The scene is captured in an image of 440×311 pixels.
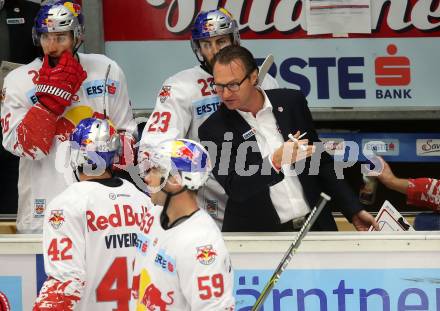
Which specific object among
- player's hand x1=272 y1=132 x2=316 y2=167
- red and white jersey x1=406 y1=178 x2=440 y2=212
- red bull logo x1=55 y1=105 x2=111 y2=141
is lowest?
red and white jersey x1=406 y1=178 x2=440 y2=212

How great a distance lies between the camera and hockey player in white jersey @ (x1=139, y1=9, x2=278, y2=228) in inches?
243

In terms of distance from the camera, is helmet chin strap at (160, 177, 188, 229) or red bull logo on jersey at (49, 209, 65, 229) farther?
red bull logo on jersey at (49, 209, 65, 229)

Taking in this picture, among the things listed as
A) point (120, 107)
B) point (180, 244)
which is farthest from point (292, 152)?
point (120, 107)

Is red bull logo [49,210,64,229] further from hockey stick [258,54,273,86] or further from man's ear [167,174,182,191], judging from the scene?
hockey stick [258,54,273,86]

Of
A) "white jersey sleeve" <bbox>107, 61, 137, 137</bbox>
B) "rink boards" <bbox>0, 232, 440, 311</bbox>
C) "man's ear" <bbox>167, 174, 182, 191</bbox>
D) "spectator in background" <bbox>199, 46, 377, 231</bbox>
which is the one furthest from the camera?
"white jersey sleeve" <bbox>107, 61, 137, 137</bbox>

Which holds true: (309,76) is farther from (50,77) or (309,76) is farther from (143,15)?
(50,77)

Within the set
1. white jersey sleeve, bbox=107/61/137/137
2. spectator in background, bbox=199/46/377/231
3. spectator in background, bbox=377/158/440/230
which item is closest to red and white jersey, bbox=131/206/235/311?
spectator in background, bbox=199/46/377/231

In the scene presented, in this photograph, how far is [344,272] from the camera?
578cm

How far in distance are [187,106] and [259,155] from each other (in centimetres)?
68

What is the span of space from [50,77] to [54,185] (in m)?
0.65

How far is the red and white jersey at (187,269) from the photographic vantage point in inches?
170

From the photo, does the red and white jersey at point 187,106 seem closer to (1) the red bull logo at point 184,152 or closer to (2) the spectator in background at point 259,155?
(2) the spectator in background at point 259,155

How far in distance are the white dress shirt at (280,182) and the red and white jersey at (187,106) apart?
0.47 metres

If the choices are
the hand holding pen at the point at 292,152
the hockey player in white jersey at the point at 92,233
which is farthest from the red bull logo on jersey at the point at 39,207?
the hand holding pen at the point at 292,152
